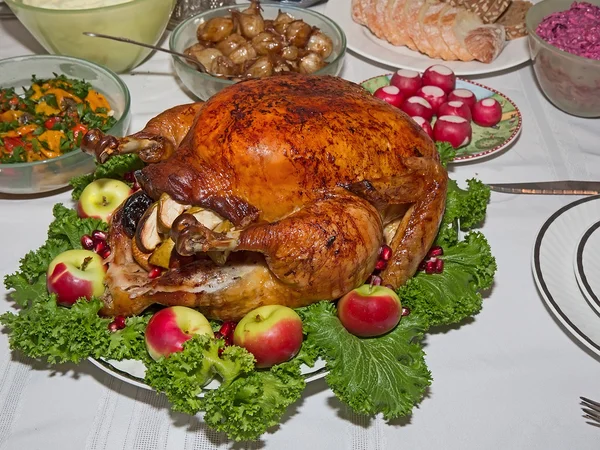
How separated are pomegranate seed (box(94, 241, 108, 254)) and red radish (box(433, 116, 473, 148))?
1311 millimetres

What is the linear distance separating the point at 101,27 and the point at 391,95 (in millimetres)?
1213

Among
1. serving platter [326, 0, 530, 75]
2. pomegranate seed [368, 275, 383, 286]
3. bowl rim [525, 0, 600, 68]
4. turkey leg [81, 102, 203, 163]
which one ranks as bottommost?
serving platter [326, 0, 530, 75]

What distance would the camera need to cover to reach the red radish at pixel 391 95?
2652 millimetres

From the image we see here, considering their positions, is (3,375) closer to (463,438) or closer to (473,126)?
(463,438)

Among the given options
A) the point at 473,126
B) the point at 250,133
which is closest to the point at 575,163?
the point at 473,126

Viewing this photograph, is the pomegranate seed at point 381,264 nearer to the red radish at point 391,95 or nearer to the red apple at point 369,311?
the red apple at point 369,311

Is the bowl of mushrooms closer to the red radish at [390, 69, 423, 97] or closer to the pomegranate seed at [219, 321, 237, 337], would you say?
the red radish at [390, 69, 423, 97]

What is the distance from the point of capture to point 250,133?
1703 millimetres

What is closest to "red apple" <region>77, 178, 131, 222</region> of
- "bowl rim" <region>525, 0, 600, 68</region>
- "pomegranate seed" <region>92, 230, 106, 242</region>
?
"pomegranate seed" <region>92, 230, 106, 242</region>

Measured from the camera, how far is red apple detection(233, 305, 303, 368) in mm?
1575

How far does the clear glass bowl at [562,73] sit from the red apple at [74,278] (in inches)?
77.1

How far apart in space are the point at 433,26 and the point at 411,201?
56.6 inches

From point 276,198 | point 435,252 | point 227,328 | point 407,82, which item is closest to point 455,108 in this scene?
point 407,82

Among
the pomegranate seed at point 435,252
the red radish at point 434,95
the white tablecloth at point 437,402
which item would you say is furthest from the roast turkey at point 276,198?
the red radish at point 434,95
